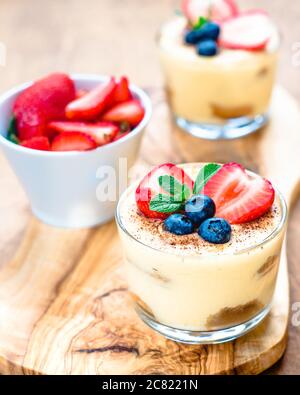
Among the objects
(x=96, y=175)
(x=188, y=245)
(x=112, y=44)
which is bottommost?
(x=112, y=44)

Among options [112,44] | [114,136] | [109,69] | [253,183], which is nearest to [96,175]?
[114,136]

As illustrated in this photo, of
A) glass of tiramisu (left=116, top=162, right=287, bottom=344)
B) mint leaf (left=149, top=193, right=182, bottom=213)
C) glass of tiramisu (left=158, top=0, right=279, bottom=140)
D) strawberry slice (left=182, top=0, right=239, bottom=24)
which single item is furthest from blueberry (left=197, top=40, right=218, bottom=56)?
mint leaf (left=149, top=193, right=182, bottom=213)

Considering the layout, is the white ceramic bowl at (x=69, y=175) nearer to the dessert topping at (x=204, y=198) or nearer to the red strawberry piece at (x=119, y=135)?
the red strawberry piece at (x=119, y=135)

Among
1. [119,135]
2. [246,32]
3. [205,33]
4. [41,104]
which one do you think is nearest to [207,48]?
[205,33]

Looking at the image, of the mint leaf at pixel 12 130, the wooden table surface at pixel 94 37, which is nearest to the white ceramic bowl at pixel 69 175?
the mint leaf at pixel 12 130

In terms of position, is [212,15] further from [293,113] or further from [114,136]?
[114,136]

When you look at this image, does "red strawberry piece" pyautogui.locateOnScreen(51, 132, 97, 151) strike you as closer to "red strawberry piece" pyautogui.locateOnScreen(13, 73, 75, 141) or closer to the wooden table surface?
"red strawberry piece" pyautogui.locateOnScreen(13, 73, 75, 141)
